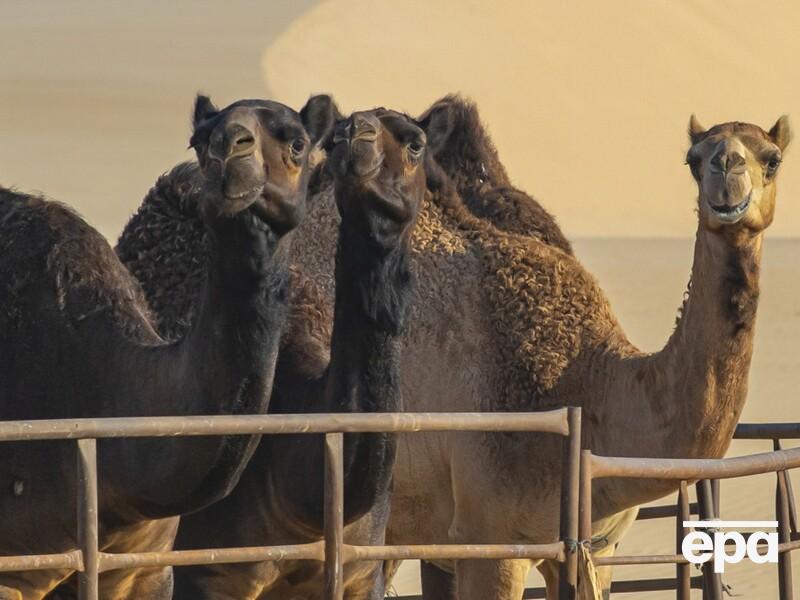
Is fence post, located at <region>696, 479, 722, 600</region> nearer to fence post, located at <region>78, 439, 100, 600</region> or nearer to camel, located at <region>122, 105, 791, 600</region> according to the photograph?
camel, located at <region>122, 105, 791, 600</region>

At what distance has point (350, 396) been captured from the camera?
16.7ft

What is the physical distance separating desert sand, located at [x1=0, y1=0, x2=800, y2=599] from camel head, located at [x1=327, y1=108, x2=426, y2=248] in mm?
24483

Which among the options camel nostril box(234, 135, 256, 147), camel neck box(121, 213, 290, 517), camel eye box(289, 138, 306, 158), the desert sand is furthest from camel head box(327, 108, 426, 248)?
the desert sand

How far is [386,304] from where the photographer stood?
16.8ft

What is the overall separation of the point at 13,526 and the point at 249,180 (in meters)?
1.39

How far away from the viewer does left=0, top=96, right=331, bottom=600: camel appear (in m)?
4.62

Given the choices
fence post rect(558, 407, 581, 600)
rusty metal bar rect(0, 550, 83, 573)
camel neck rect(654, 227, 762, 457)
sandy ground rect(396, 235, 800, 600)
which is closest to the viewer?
rusty metal bar rect(0, 550, 83, 573)

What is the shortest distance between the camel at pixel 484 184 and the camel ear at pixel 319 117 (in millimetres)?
3025

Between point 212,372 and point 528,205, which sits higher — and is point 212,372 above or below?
below

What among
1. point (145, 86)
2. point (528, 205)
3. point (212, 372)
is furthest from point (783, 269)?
point (212, 372)

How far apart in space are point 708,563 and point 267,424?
2.25 metres

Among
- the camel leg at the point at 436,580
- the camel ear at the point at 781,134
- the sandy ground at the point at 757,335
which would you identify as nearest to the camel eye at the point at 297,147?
the camel ear at the point at 781,134

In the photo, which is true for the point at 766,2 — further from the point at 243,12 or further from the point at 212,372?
the point at 212,372

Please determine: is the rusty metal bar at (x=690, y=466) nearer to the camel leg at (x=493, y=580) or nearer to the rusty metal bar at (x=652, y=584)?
the camel leg at (x=493, y=580)
